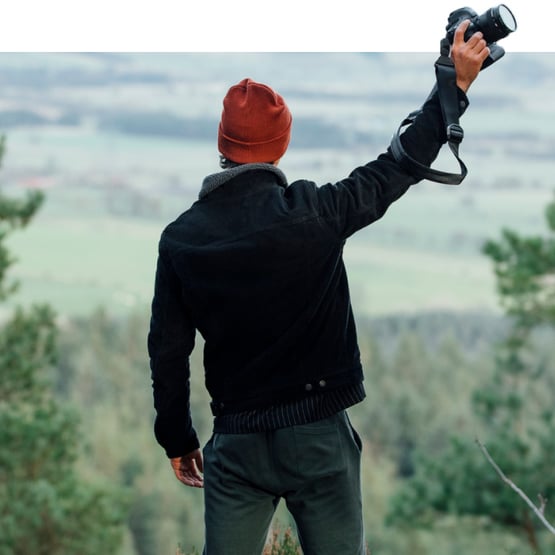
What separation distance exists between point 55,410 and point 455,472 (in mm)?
4043

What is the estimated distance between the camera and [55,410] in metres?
10.7

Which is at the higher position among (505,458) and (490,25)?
(505,458)

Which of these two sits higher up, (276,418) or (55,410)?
(55,410)

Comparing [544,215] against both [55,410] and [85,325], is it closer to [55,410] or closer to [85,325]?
[55,410]

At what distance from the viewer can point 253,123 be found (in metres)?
1.75

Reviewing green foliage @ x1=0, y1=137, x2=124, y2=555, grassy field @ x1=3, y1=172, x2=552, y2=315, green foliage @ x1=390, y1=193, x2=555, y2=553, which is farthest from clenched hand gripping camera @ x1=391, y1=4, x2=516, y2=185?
grassy field @ x1=3, y1=172, x2=552, y2=315

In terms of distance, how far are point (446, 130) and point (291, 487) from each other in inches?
23.9

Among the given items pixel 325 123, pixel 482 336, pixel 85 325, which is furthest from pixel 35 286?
pixel 482 336

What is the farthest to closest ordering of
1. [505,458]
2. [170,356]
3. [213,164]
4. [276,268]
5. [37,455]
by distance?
[213,164], [505,458], [37,455], [170,356], [276,268]

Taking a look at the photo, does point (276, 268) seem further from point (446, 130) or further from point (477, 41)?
point (477, 41)

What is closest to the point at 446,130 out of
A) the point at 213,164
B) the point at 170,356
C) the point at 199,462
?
the point at 170,356

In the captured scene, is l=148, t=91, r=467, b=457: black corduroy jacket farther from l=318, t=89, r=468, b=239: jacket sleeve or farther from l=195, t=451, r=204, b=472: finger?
l=195, t=451, r=204, b=472: finger

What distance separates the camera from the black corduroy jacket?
1.70 metres

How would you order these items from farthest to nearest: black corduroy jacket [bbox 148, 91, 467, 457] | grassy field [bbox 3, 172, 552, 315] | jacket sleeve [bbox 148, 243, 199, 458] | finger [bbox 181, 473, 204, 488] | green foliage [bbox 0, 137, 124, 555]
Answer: grassy field [bbox 3, 172, 552, 315] < green foliage [bbox 0, 137, 124, 555] < finger [bbox 181, 473, 204, 488] < jacket sleeve [bbox 148, 243, 199, 458] < black corduroy jacket [bbox 148, 91, 467, 457]
